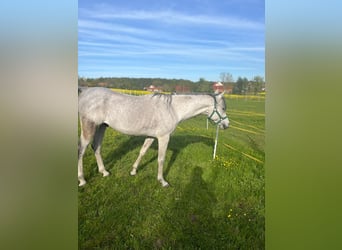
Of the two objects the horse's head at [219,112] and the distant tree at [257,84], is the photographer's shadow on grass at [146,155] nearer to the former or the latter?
the horse's head at [219,112]

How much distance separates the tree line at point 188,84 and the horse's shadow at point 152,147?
356 millimetres

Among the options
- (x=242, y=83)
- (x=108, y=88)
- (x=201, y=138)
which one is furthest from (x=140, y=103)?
(x=242, y=83)

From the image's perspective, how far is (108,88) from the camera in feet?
6.82

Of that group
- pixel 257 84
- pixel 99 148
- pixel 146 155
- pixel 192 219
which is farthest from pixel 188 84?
pixel 192 219

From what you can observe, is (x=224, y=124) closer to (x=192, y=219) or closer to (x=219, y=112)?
(x=219, y=112)

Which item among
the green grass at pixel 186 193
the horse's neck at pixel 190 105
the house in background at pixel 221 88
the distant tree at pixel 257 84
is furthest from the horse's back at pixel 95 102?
the distant tree at pixel 257 84

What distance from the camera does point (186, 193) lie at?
2176mm

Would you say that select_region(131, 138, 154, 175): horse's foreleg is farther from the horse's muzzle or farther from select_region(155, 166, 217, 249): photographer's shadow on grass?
the horse's muzzle

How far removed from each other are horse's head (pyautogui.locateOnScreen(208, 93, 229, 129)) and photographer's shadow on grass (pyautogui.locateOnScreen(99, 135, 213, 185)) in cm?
15

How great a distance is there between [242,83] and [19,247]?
1.72m

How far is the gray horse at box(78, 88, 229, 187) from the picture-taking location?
2.07m

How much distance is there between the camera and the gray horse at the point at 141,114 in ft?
6.79

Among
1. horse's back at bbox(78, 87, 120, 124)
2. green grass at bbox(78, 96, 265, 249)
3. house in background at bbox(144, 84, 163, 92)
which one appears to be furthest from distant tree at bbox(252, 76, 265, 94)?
horse's back at bbox(78, 87, 120, 124)

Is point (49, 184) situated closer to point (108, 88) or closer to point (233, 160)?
point (108, 88)
